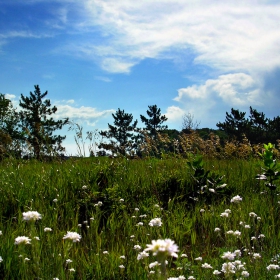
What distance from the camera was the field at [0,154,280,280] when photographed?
10.3ft

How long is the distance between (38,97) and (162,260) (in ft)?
142

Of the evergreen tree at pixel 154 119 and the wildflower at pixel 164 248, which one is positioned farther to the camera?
the evergreen tree at pixel 154 119

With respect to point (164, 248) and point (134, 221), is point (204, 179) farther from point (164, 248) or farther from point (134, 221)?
point (164, 248)

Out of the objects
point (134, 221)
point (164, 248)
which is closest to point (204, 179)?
point (134, 221)

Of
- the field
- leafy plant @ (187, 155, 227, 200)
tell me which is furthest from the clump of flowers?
leafy plant @ (187, 155, 227, 200)

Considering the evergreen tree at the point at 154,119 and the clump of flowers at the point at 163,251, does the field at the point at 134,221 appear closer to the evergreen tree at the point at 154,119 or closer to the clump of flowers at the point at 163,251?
the clump of flowers at the point at 163,251

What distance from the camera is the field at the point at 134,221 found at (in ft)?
10.3

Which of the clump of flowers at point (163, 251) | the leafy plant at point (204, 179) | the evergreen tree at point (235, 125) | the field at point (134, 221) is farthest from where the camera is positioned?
the evergreen tree at point (235, 125)

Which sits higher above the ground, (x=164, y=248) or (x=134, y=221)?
(x=164, y=248)

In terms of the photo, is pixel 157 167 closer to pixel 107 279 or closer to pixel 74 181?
pixel 74 181

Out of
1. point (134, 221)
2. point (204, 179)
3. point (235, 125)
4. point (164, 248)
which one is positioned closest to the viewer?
point (164, 248)

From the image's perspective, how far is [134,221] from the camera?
4.68m

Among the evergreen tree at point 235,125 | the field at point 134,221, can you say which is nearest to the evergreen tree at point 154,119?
the evergreen tree at point 235,125

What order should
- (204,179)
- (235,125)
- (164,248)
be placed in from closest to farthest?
1. (164,248)
2. (204,179)
3. (235,125)
